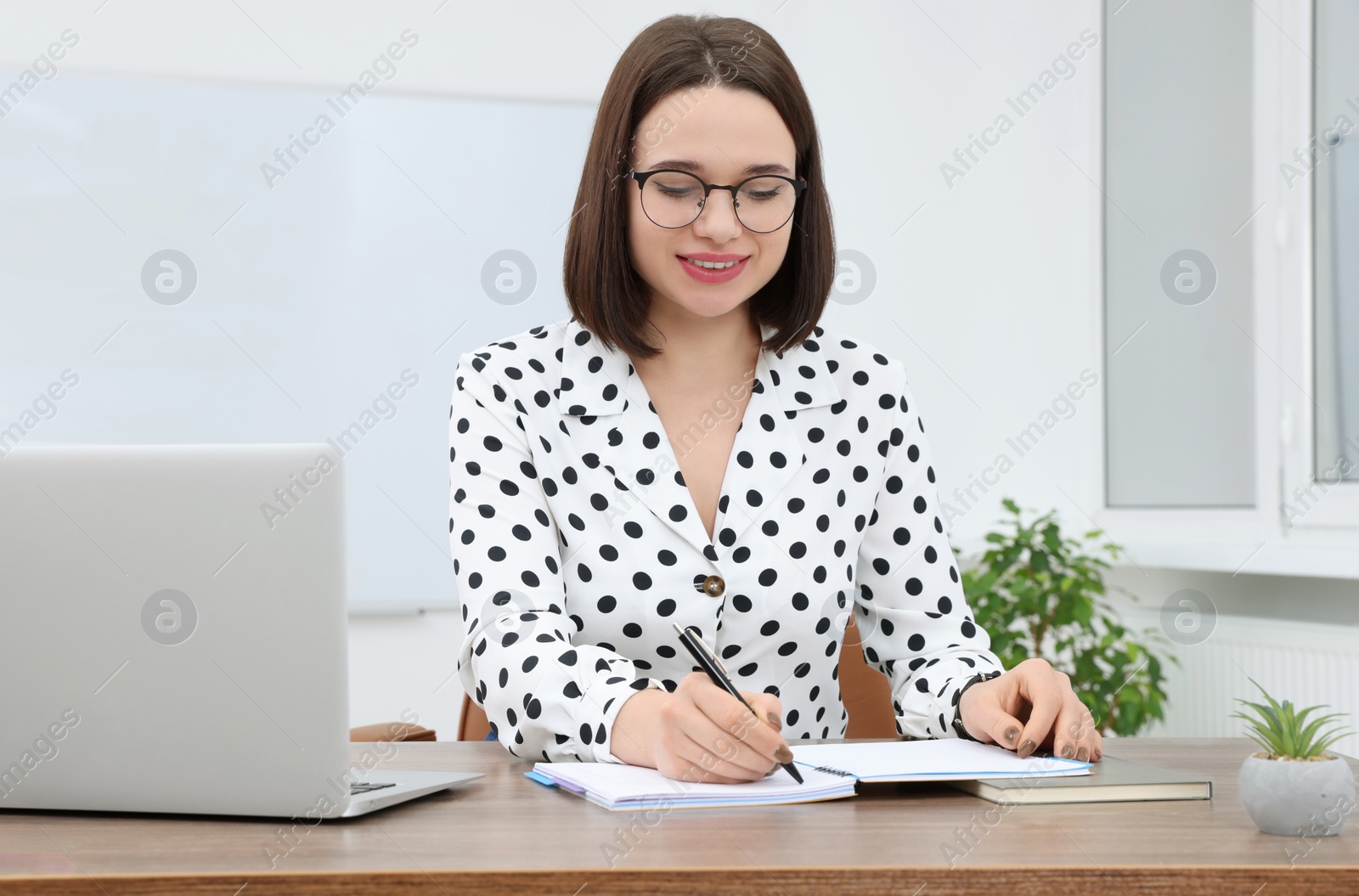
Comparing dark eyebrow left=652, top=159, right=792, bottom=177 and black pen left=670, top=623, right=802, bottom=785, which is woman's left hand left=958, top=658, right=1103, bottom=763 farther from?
dark eyebrow left=652, top=159, right=792, bottom=177

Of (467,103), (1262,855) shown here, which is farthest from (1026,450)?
(1262,855)

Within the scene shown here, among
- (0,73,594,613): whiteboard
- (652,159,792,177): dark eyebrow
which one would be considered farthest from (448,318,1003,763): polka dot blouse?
(0,73,594,613): whiteboard

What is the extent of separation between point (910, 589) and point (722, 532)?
0.24 meters

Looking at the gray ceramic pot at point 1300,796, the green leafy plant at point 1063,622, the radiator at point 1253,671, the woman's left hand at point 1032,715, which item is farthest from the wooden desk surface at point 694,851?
the green leafy plant at point 1063,622

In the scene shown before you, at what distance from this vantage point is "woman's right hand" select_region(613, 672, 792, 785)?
36.5 inches

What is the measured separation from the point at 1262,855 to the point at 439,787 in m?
0.58

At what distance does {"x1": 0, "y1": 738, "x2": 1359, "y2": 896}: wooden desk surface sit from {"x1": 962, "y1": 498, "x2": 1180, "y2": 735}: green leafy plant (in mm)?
2291

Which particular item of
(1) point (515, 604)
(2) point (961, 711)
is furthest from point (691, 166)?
(2) point (961, 711)

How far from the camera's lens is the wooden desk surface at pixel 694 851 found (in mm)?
712

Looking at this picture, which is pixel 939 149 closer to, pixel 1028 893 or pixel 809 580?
pixel 809 580

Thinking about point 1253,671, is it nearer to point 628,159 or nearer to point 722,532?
point 722,532

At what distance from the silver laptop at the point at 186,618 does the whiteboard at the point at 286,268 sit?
7.11ft

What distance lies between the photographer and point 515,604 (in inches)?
48.8

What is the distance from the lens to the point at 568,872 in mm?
714
